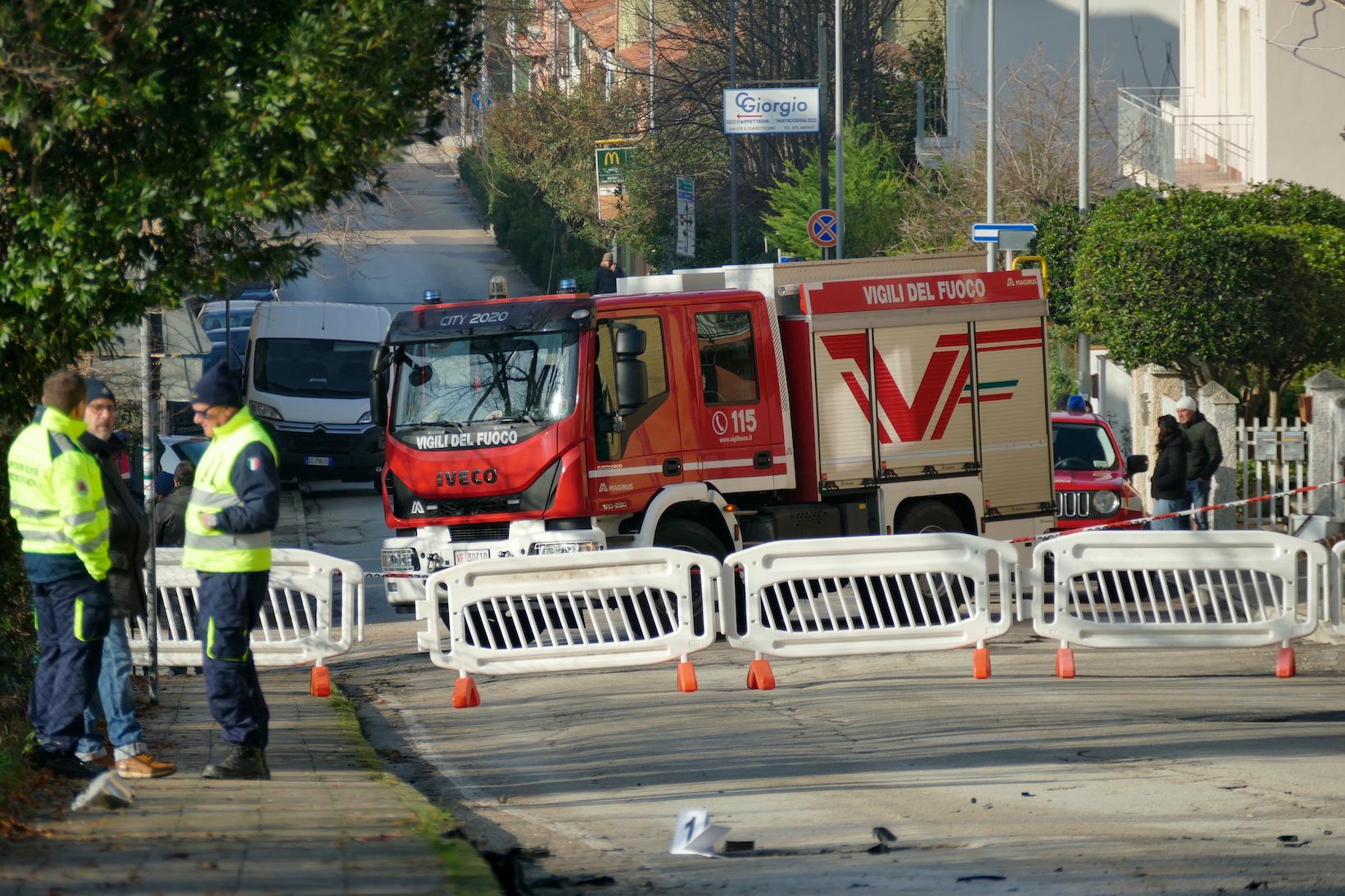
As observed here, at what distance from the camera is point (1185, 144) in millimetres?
32531

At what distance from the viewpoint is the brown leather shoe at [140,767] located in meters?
8.15

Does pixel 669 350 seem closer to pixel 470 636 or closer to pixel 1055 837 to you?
pixel 470 636

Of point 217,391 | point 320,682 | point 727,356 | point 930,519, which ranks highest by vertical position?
point 727,356

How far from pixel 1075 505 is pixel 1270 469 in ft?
9.34

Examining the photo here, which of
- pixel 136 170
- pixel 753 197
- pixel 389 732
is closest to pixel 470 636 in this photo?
pixel 389 732

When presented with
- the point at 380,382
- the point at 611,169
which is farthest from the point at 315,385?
the point at 611,169

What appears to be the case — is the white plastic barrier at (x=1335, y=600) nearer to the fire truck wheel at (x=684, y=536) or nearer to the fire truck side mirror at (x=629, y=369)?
the fire truck wheel at (x=684, y=536)

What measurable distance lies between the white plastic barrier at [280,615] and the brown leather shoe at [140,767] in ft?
8.60

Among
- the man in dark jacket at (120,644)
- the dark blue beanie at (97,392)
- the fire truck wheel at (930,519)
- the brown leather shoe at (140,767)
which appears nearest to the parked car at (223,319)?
the fire truck wheel at (930,519)

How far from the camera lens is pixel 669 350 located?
46.3 feet

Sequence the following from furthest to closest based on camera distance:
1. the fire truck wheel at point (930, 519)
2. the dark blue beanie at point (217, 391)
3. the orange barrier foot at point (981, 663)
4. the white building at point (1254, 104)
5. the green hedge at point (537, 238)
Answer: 1. the green hedge at point (537, 238)
2. the white building at point (1254, 104)
3. the fire truck wheel at point (930, 519)
4. the orange barrier foot at point (981, 663)
5. the dark blue beanie at point (217, 391)

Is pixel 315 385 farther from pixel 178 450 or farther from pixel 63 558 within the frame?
pixel 63 558

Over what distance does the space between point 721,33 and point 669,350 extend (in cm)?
3859

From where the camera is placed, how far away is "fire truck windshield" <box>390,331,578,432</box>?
13.8 m
